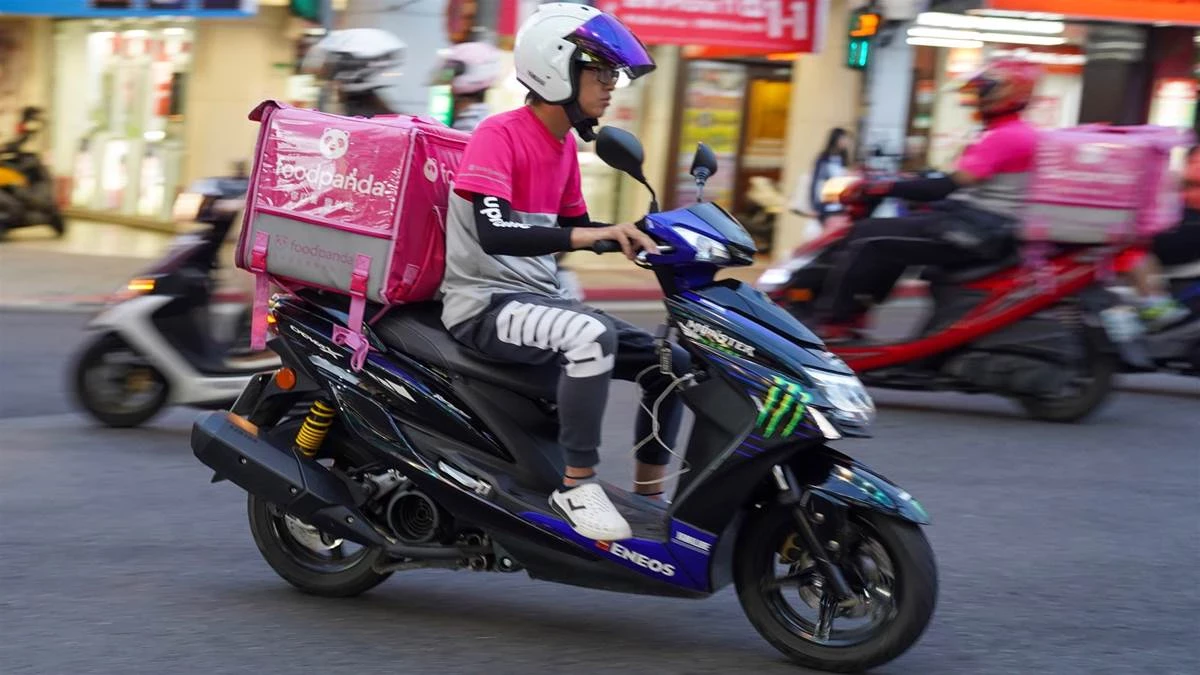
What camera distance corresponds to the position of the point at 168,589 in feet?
16.8

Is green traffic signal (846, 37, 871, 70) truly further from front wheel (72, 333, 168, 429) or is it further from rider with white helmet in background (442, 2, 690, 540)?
rider with white helmet in background (442, 2, 690, 540)

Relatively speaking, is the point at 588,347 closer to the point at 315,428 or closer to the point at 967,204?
the point at 315,428

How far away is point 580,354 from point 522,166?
1.95ft

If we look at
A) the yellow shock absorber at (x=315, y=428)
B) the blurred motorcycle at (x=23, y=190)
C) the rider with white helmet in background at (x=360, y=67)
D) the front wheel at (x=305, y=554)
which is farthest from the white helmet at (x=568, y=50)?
the blurred motorcycle at (x=23, y=190)

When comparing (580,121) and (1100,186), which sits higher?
(580,121)

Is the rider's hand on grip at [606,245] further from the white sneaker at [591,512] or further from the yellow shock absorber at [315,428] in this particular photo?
the yellow shock absorber at [315,428]

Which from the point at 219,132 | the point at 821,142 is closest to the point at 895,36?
the point at 821,142

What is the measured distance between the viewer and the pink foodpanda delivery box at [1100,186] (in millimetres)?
8219

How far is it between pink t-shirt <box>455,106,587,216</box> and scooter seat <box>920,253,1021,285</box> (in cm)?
428

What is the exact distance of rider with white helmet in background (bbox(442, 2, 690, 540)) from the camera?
14.6ft

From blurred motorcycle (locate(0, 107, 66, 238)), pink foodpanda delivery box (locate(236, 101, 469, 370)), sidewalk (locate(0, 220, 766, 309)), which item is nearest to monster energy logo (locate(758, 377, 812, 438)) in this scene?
pink foodpanda delivery box (locate(236, 101, 469, 370))

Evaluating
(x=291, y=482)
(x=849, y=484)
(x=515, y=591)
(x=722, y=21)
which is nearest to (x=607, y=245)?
(x=849, y=484)

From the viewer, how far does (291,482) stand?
15.8 feet

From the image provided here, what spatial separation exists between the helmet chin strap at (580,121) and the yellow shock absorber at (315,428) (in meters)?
1.13
